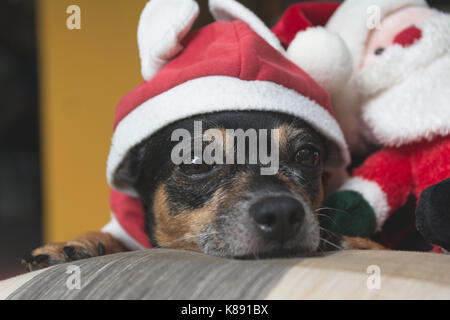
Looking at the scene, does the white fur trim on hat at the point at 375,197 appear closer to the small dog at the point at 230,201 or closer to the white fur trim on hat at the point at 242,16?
the small dog at the point at 230,201

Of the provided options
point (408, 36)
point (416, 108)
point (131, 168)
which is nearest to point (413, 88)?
point (416, 108)

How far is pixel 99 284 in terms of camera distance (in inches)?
32.2

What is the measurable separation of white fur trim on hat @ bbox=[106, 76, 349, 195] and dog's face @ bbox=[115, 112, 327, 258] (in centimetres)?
5

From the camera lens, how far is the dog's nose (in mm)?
1073

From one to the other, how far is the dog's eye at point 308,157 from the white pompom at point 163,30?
500mm

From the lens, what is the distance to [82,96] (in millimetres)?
3213

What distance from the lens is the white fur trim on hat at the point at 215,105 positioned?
1248 millimetres

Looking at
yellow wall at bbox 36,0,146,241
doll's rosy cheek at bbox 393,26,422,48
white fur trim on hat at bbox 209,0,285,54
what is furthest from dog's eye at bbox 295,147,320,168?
yellow wall at bbox 36,0,146,241

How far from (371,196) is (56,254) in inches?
37.2

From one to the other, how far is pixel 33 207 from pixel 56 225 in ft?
8.21
